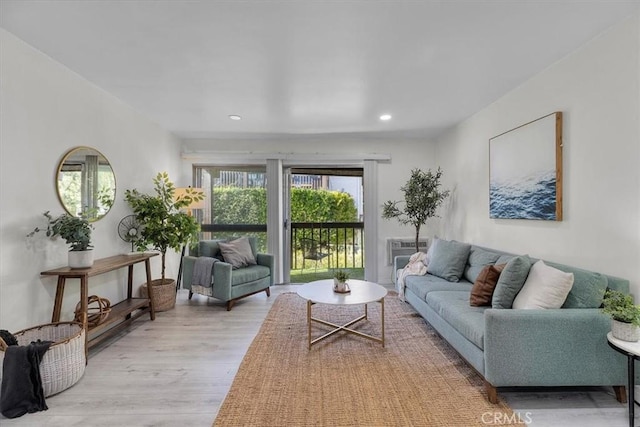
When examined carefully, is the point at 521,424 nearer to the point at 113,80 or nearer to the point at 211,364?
the point at 211,364

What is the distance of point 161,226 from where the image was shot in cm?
351

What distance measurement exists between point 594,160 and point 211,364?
10.4 feet

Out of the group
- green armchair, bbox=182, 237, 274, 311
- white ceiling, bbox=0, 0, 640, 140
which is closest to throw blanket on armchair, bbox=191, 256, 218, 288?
green armchair, bbox=182, 237, 274, 311

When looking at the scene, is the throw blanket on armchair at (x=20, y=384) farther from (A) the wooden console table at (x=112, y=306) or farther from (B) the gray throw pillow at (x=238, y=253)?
(B) the gray throw pillow at (x=238, y=253)

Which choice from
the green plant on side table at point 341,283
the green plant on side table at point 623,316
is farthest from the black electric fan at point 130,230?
the green plant on side table at point 623,316

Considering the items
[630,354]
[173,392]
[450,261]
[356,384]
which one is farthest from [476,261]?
[173,392]

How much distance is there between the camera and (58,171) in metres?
2.50

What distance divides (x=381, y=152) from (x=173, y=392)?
13.2ft

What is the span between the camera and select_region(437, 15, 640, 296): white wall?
1.90m

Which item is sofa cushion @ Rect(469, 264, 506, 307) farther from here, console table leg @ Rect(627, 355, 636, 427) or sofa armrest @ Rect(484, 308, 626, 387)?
console table leg @ Rect(627, 355, 636, 427)

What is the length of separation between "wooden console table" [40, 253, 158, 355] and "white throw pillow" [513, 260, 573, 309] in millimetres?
3181

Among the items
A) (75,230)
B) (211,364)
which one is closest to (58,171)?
(75,230)

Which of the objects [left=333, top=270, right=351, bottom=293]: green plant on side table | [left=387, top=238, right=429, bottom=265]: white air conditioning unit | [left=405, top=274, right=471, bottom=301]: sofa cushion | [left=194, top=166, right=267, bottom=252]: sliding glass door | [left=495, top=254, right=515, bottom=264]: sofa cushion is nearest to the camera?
[left=495, top=254, right=515, bottom=264]: sofa cushion

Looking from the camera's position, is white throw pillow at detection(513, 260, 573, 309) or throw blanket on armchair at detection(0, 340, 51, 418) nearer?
throw blanket on armchair at detection(0, 340, 51, 418)
